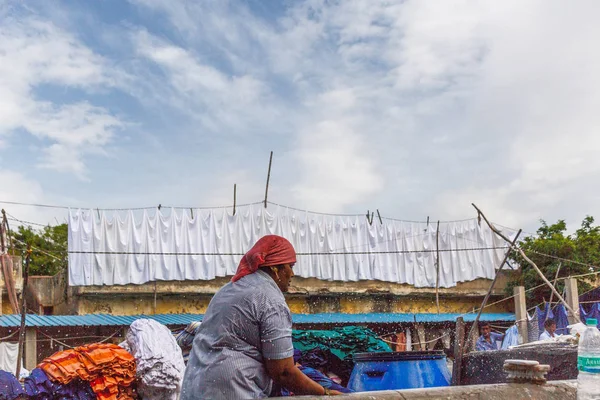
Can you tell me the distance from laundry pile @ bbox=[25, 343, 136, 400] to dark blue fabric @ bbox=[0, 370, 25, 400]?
15cm

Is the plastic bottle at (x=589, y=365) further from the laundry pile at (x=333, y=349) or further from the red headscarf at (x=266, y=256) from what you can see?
the laundry pile at (x=333, y=349)

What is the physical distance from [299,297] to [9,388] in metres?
17.6

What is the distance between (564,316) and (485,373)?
13.2 metres

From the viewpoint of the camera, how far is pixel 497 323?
2323 centimetres

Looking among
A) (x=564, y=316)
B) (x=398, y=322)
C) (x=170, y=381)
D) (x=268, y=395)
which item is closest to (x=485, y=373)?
(x=268, y=395)

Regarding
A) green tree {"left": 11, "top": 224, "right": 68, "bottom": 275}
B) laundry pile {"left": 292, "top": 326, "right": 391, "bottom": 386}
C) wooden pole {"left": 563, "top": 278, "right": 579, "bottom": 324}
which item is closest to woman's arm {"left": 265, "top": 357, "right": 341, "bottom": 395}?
laundry pile {"left": 292, "top": 326, "right": 391, "bottom": 386}

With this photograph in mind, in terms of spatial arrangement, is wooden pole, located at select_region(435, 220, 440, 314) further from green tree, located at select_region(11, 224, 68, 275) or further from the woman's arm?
the woman's arm

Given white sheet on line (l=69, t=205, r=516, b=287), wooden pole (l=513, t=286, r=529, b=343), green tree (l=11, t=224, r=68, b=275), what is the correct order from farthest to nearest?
1. green tree (l=11, t=224, r=68, b=275)
2. white sheet on line (l=69, t=205, r=516, b=287)
3. wooden pole (l=513, t=286, r=529, b=343)

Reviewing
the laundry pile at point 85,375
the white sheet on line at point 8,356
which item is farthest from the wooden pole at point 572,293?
the white sheet on line at point 8,356

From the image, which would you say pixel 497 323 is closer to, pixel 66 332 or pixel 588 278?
pixel 588 278

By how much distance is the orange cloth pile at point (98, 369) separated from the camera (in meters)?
5.61

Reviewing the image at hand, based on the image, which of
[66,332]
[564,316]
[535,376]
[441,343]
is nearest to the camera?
[535,376]

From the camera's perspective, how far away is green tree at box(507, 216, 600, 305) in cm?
2186

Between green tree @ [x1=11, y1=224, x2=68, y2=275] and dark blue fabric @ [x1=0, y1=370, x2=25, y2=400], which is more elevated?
green tree @ [x1=11, y1=224, x2=68, y2=275]
